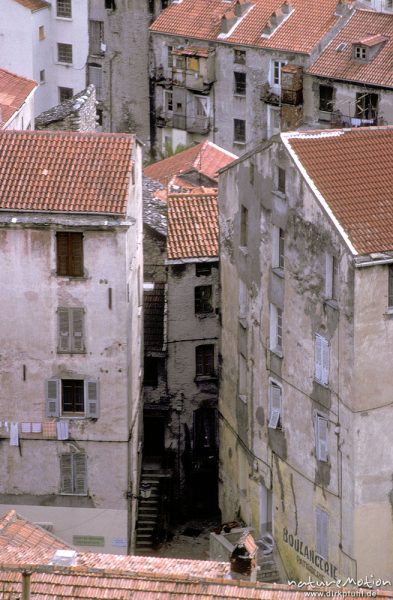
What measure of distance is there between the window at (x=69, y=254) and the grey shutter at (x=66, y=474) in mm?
8231

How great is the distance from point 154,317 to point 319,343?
1751 cm

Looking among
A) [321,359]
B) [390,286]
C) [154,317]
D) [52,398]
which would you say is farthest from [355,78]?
[390,286]

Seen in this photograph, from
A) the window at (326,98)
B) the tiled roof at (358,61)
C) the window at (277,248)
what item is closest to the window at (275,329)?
the window at (277,248)

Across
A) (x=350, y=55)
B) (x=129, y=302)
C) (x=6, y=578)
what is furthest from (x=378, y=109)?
(x=6, y=578)

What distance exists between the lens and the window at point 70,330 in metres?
80.9

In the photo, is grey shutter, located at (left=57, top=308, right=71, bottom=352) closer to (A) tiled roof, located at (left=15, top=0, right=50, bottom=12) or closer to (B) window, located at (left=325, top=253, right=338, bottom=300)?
(B) window, located at (left=325, top=253, right=338, bottom=300)

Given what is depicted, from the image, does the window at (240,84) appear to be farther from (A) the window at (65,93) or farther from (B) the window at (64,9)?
(B) the window at (64,9)

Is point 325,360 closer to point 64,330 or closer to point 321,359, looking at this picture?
point 321,359

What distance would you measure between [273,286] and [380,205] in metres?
7.04

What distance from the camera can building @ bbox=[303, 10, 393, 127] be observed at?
396ft

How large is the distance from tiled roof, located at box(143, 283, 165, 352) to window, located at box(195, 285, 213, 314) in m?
1.81

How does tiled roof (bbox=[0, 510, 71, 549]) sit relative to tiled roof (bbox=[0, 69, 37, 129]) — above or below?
below

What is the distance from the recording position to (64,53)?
140 meters

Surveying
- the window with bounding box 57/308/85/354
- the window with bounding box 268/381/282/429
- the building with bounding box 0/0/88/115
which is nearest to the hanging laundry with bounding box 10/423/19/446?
the window with bounding box 57/308/85/354
